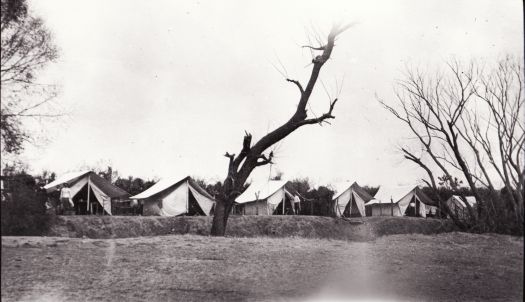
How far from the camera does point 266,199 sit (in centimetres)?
2552

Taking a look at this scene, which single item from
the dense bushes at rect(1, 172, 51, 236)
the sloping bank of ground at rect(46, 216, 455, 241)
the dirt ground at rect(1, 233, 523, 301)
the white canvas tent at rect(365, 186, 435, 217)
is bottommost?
the dirt ground at rect(1, 233, 523, 301)

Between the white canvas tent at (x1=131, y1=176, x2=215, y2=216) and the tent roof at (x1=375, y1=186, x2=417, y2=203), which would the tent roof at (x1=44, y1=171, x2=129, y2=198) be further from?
the tent roof at (x1=375, y1=186, x2=417, y2=203)

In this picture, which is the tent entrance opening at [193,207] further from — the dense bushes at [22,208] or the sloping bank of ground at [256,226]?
the dense bushes at [22,208]

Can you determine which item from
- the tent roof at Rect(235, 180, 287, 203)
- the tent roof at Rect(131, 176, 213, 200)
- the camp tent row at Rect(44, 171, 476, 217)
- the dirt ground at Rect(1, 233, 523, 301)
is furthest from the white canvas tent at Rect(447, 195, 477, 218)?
the tent roof at Rect(131, 176, 213, 200)

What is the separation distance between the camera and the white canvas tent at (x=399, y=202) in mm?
29875

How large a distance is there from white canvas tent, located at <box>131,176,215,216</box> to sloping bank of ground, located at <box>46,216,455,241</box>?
387cm

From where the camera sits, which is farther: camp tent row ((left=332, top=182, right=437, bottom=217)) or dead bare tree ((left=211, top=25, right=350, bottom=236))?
camp tent row ((left=332, top=182, right=437, bottom=217))

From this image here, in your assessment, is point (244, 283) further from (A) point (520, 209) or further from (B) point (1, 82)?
(A) point (520, 209)

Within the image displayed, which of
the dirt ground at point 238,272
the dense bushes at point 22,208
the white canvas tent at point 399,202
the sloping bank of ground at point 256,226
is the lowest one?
the dirt ground at point 238,272

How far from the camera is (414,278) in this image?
707 cm

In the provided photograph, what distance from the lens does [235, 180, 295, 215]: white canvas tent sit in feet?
83.9

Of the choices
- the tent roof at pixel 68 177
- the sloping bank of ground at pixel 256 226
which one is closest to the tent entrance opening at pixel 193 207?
the sloping bank of ground at pixel 256 226

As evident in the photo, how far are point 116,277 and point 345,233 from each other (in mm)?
13776

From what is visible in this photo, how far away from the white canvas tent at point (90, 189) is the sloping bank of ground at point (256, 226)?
2097 mm
